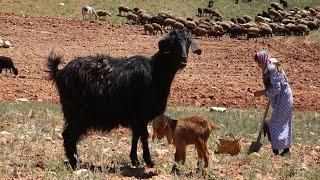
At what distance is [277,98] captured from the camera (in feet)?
30.5

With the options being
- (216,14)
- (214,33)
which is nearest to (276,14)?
(216,14)

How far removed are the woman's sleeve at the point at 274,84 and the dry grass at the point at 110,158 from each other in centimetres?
96

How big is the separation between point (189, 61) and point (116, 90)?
17191 millimetres

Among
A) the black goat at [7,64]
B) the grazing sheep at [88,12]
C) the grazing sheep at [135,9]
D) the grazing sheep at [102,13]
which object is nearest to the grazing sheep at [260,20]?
the grazing sheep at [135,9]

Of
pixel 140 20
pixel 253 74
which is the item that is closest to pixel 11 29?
pixel 140 20

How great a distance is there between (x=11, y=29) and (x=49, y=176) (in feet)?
74.6

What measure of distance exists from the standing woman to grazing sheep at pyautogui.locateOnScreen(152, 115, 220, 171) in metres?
2.08

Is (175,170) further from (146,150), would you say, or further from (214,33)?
(214,33)

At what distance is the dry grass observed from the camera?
699 centimetres

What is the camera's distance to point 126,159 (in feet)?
26.2

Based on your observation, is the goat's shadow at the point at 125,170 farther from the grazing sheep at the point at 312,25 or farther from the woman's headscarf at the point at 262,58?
the grazing sheep at the point at 312,25

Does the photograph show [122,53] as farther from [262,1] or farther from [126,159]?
[262,1]

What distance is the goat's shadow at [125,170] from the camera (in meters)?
7.06

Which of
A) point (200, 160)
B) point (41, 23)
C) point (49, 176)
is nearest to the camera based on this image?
point (49, 176)
